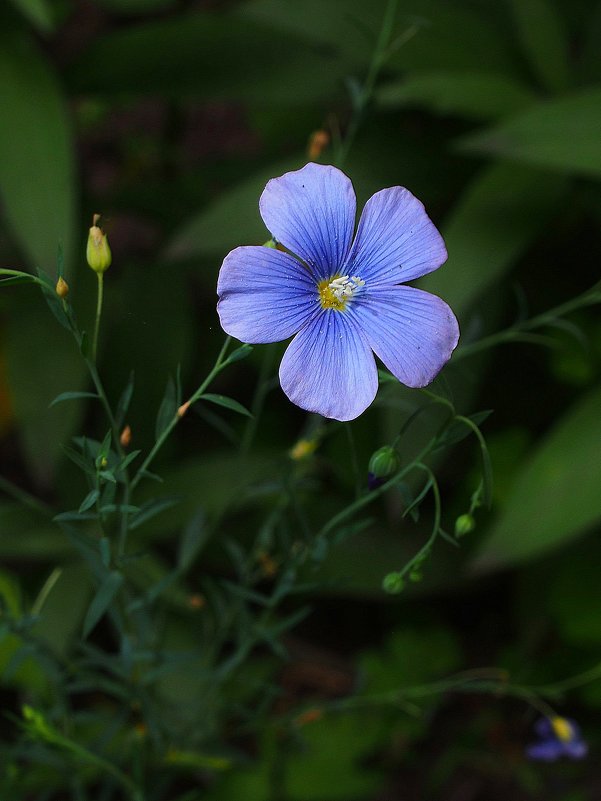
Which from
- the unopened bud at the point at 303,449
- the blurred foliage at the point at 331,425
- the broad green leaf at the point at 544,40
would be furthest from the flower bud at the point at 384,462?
the broad green leaf at the point at 544,40

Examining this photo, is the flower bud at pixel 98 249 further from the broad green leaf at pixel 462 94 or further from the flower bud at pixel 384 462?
the broad green leaf at pixel 462 94

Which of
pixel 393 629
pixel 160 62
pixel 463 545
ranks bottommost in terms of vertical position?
pixel 393 629

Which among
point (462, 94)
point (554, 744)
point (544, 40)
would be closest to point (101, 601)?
point (554, 744)

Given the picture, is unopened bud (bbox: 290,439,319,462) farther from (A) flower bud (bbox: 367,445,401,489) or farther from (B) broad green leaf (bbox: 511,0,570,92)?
(B) broad green leaf (bbox: 511,0,570,92)

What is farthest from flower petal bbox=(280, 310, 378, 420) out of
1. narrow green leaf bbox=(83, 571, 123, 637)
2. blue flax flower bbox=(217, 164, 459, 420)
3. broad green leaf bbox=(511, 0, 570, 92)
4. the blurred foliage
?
broad green leaf bbox=(511, 0, 570, 92)

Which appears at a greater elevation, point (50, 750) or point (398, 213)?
point (398, 213)

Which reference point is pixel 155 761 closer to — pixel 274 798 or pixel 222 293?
pixel 274 798

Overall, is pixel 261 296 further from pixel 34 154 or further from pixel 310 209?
pixel 34 154

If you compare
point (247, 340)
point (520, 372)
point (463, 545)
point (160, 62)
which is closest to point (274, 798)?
point (463, 545)
